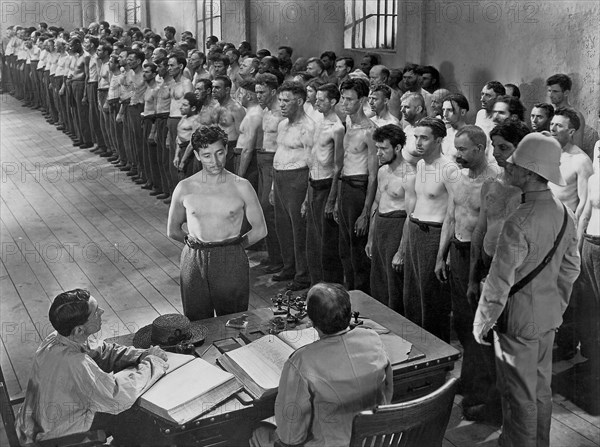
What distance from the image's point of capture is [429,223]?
5.06 meters

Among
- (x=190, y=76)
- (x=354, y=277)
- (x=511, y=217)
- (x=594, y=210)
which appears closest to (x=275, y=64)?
(x=190, y=76)

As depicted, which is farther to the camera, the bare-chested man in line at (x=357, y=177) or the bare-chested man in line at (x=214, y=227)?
the bare-chested man in line at (x=357, y=177)

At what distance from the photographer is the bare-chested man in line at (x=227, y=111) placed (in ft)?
26.9

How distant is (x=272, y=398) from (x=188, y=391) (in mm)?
382

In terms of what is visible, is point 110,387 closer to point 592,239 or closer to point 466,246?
point 466,246

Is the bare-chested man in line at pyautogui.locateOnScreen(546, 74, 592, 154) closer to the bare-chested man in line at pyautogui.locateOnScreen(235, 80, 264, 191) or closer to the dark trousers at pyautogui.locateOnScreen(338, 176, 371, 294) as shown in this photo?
the dark trousers at pyautogui.locateOnScreen(338, 176, 371, 294)

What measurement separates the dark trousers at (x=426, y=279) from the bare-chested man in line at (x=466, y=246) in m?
0.12

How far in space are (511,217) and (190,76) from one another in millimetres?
8167

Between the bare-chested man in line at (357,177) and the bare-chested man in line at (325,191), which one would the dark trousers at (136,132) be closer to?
the bare-chested man in line at (325,191)

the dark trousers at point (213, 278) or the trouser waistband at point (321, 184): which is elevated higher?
the trouser waistband at point (321, 184)

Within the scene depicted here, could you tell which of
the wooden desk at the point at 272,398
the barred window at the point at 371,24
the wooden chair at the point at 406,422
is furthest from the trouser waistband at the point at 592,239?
the barred window at the point at 371,24

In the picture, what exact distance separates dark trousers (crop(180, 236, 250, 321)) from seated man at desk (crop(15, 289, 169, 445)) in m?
1.43

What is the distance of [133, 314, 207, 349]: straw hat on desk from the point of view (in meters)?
3.87

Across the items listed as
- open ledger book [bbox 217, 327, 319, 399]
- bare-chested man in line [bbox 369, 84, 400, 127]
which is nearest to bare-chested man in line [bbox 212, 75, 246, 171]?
bare-chested man in line [bbox 369, 84, 400, 127]
